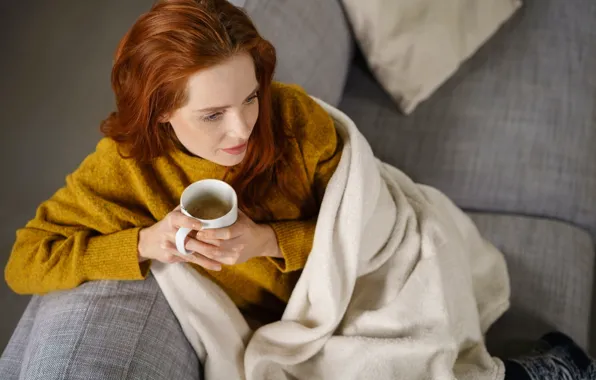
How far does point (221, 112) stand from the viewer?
2.82 feet

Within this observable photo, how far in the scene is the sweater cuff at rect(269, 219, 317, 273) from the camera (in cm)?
106

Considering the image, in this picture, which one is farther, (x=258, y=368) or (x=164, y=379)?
(x=258, y=368)

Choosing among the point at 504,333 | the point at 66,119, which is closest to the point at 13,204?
the point at 66,119

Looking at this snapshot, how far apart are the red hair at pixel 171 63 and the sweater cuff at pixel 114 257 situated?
142 mm

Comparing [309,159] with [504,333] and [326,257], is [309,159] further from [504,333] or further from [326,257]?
[504,333]

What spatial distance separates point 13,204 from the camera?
1.94m

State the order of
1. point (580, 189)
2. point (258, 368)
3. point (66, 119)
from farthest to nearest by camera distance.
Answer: point (66, 119) < point (580, 189) < point (258, 368)

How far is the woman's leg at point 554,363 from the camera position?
1178mm

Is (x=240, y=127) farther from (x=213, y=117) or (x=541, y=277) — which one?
(x=541, y=277)

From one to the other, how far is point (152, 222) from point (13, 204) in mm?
1094

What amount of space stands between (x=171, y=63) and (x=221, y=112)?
0.10 m

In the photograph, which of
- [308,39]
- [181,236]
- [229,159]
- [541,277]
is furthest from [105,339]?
[541,277]

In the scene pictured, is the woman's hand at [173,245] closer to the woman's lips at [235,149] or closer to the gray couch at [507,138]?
the woman's lips at [235,149]

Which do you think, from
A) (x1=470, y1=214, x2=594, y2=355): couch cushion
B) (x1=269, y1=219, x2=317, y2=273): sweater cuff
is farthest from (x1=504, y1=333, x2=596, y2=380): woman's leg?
(x1=269, y1=219, x2=317, y2=273): sweater cuff
